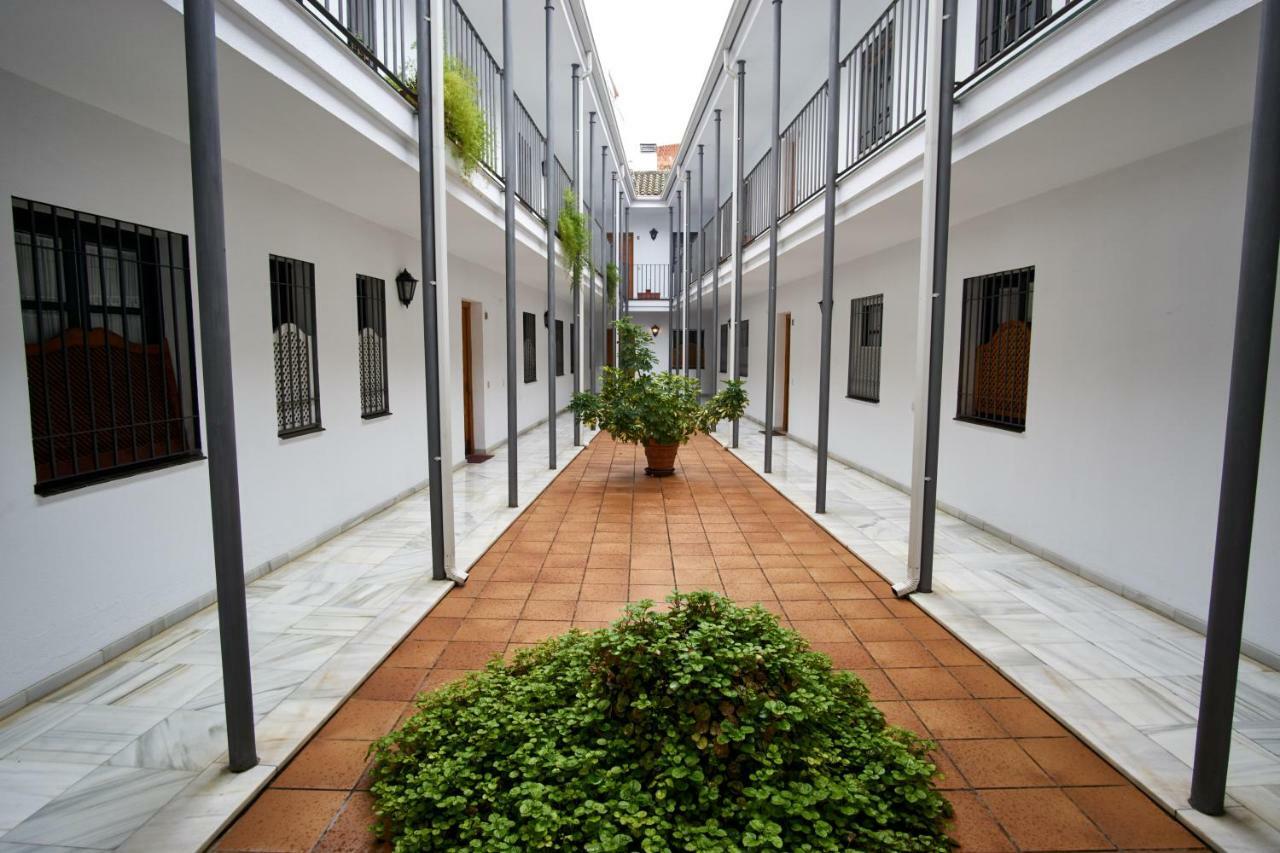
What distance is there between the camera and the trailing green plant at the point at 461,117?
5.59 m

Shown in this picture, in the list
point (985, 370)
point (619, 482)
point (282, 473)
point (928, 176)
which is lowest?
point (619, 482)

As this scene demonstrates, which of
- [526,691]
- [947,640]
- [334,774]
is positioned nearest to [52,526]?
[334,774]

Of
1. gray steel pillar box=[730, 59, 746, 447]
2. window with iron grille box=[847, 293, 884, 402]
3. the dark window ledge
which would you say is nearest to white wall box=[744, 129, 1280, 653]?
window with iron grille box=[847, 293, 884, 402]

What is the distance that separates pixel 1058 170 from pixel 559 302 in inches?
590

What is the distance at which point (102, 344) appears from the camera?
3.80 m

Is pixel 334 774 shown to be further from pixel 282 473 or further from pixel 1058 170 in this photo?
pixel 1058 170

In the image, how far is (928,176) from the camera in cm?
454

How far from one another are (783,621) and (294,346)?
433cm

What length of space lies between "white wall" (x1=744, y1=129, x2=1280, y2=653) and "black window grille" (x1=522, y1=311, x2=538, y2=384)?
9.12 meters

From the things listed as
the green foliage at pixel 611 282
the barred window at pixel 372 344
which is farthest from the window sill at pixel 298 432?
the green foliage at pixel 611 282

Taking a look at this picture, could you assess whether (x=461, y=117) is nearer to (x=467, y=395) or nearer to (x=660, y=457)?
(x=660, y=457)

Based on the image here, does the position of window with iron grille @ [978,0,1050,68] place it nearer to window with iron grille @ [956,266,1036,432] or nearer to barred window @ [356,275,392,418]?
window with iron grille @ [956,266,1036,432]

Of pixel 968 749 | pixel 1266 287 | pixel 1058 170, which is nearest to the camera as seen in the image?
pixel 1266 287

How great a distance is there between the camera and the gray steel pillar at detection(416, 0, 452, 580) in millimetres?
4621
